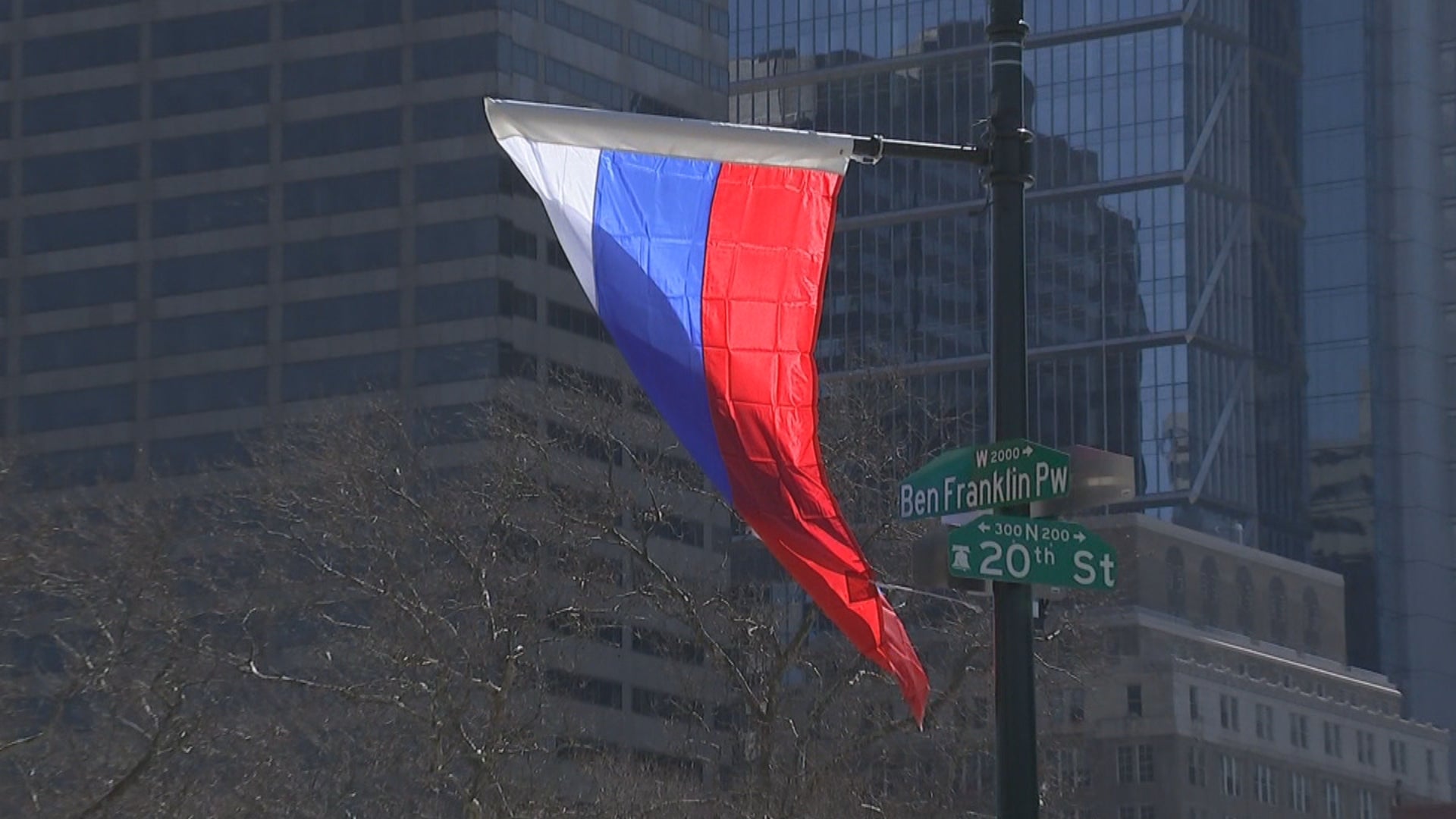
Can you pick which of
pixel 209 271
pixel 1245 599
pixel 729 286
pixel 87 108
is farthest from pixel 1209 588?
pixel 729 286

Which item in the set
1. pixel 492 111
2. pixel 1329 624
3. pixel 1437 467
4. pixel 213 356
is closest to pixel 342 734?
pixel 492 111

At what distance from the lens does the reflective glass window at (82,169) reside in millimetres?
139125

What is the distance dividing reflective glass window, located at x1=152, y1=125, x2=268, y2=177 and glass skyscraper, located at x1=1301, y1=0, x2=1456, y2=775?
230 feet

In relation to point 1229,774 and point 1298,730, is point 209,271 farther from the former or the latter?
point 1298,730

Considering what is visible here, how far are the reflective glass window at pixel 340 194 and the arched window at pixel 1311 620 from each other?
58.8 m

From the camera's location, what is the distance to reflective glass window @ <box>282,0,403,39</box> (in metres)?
136

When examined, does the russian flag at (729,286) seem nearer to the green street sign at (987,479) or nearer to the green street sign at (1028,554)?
the green street sign at (987,479)

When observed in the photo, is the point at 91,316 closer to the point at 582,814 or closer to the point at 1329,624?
the point at 1329,624

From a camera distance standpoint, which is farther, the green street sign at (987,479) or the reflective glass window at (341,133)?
the reflective glass window at (341,133)

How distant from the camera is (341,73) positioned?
5384 inches

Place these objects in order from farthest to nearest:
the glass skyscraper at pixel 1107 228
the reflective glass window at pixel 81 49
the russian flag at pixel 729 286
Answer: the glass skyscraper at pixel 1107 228
the reflective glass window at pixel 81 49
the russian flag at pixel 729 286

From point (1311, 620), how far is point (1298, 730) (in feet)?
42.8

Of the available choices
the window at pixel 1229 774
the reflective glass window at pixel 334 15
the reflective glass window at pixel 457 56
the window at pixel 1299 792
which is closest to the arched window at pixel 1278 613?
the window at pixel 1299 792

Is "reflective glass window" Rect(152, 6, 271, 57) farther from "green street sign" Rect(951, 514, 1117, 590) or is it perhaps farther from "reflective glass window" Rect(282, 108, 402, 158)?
"green street sign" Rect(951, 514, 1117, 590)
